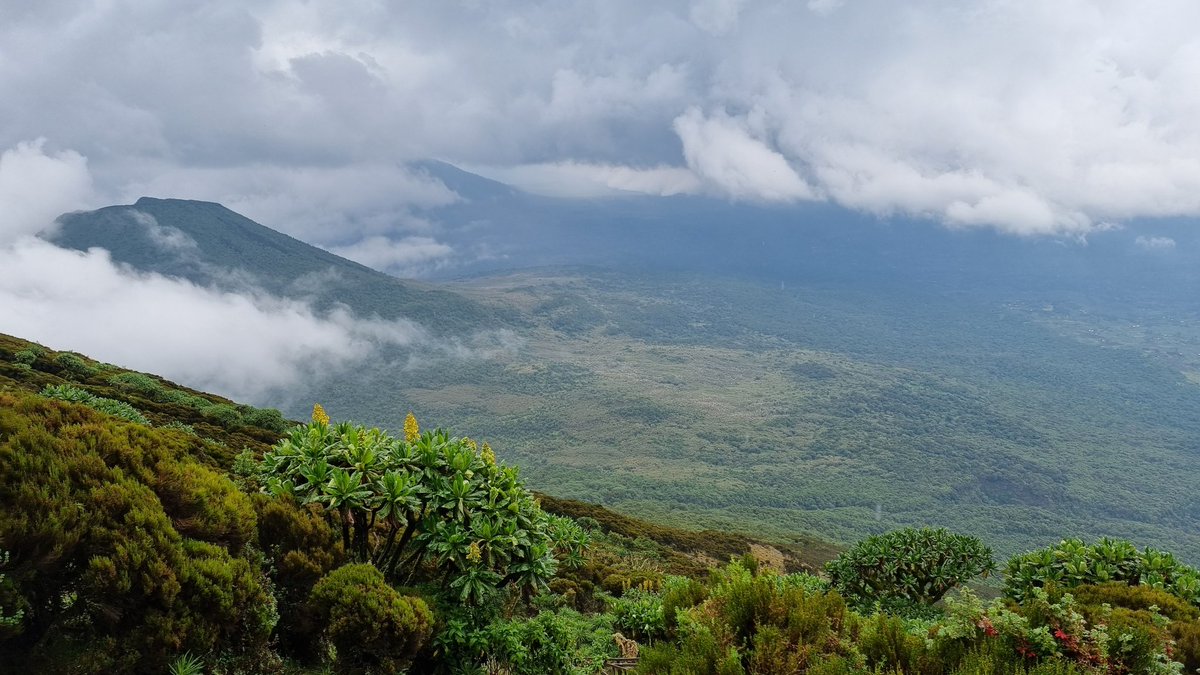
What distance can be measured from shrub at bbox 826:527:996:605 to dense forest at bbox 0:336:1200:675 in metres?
3.86

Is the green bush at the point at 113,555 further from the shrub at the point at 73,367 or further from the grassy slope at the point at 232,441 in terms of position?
the shrub at the point at 73,367

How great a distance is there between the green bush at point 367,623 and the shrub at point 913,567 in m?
9.72

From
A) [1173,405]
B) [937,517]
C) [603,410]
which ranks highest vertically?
[1173,405]

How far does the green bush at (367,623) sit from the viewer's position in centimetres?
514

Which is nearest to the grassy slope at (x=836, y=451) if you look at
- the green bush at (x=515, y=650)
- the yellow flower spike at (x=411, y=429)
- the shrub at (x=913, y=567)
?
the shrub at (x=913, y=567)

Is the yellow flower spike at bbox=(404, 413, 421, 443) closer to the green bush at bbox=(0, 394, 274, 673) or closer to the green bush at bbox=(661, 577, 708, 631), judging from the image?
the green bush at bbox=(0, 394, 274, 673)

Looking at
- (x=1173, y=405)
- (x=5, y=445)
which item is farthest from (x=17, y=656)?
(x=1173, y=405)

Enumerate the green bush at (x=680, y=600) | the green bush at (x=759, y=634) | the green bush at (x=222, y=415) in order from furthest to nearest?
1. the green bush at (x=222, y=415)
2. the green bush at (x=680, y=600)
3. the green bush at (x=759, y=634)

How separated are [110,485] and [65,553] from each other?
586 millimetres

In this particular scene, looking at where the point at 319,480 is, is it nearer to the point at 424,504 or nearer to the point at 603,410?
the point at 424,504

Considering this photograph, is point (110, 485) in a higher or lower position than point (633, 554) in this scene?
higher

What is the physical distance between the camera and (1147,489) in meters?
122

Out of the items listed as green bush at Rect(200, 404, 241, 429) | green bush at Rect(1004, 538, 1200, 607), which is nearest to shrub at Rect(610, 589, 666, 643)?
green bush at Rect(1004, 538, 1200, 607)

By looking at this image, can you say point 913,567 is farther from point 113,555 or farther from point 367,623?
point 113,555
